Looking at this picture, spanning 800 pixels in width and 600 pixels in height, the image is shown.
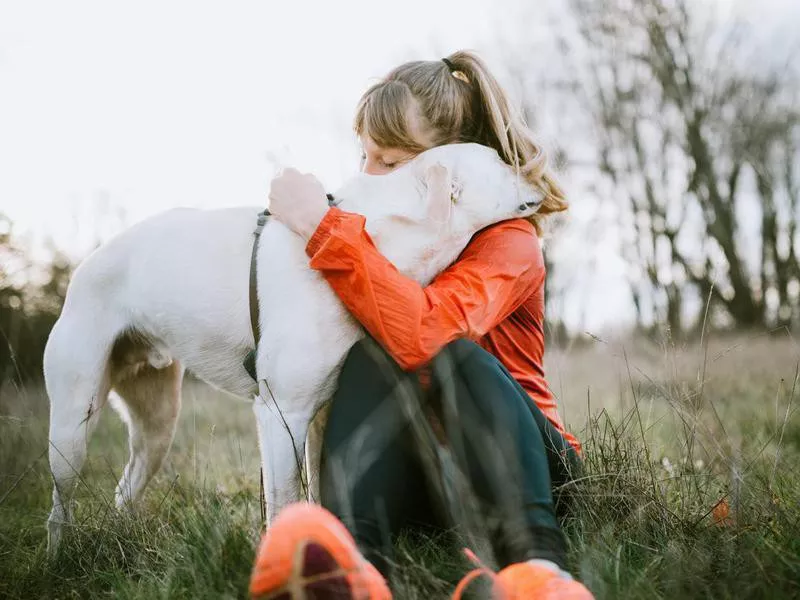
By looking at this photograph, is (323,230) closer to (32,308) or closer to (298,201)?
(298,201)

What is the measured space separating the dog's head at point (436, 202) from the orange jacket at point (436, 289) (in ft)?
0.19

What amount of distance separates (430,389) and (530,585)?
2.19 ft

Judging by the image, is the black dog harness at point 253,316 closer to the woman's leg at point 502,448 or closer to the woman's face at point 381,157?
the woman's face at point 381,157

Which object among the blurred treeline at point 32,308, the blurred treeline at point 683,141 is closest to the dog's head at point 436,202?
the blurred treeline at point 32,308

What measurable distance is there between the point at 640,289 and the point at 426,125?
11.7m

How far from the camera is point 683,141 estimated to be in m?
15.4

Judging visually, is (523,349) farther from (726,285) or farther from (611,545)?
(726,285)

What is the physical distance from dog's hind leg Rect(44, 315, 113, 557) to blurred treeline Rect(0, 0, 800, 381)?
1293cm

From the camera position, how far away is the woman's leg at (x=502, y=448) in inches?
71.3

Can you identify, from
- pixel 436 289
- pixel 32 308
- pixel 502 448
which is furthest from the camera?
pixel 32 308

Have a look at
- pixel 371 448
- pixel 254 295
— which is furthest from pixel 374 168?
pixel 371 448

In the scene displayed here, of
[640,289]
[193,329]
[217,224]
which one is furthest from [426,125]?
[640,289]

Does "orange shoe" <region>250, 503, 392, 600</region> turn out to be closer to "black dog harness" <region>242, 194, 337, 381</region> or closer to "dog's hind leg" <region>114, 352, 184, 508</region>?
"black dog harness" <region>242, 194, 337, 381</region>

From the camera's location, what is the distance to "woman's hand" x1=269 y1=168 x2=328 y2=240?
2244 millimetres
